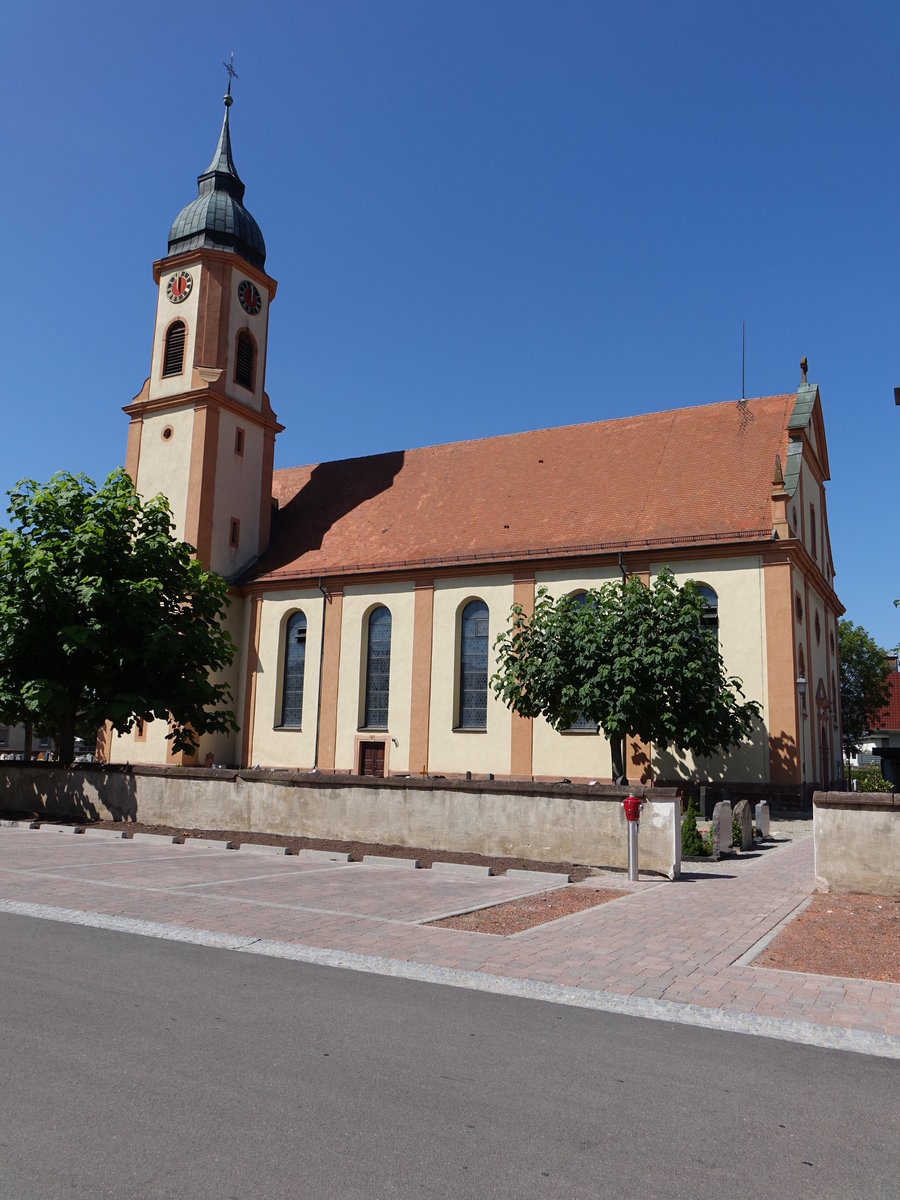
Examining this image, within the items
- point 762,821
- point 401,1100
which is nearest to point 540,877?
point 401,1100

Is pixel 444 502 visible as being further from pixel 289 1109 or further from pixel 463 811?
pixel 289 1109

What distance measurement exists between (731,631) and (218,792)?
16.3 meters

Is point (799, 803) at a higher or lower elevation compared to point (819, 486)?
lower

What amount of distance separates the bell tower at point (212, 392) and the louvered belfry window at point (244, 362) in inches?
1.9

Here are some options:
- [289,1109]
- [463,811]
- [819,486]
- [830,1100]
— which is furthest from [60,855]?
[819,486]

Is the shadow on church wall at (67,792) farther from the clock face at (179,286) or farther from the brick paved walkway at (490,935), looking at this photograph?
the clock face at (179,286)

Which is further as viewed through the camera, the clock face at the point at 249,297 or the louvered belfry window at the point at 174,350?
the clock face at the point at 249,297

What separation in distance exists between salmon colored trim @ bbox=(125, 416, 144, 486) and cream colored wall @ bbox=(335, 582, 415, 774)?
1073cm

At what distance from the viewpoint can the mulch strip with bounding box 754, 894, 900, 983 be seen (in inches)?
316

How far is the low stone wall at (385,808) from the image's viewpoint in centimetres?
1450

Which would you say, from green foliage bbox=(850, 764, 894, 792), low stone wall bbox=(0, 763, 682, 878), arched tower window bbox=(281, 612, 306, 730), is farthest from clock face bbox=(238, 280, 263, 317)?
green foliage bbox=(850, 764, 894, 792)

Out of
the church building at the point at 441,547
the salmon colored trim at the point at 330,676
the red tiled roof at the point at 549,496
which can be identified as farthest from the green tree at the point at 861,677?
the salmon colored trim at the point at 330,676

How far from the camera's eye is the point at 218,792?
63.1ft

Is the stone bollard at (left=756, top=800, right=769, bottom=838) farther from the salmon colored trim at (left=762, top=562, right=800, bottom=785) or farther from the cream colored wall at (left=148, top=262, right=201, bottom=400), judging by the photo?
the cream colored wall at (left=148, top=262, right=201, bottom=400)
